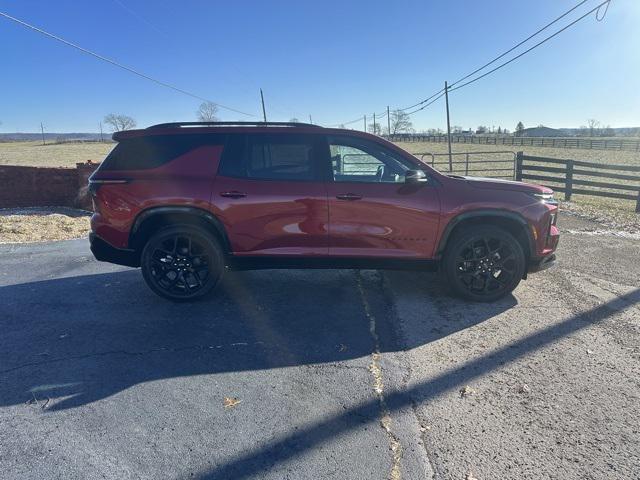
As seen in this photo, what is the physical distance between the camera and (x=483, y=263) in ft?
13.9

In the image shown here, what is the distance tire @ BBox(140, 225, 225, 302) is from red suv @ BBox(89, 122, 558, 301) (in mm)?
12

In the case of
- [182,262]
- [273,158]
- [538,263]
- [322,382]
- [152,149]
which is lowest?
[322,382]

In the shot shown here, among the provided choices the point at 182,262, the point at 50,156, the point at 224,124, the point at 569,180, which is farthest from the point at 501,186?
the point at 50,156

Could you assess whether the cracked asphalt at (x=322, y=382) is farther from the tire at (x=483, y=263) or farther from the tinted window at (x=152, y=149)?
the tinted window at (x=152, y=149)

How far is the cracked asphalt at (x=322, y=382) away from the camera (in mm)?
2201

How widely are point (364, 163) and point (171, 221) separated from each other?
217 centimetres

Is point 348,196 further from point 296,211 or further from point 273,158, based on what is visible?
point 273,158

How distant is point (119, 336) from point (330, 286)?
2.36 m

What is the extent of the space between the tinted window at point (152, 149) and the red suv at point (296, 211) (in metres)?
0.01

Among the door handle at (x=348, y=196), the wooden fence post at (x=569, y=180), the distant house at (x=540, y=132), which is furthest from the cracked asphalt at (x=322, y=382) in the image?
the distant house at (x=540, y=132)

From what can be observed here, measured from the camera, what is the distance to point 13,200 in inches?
442

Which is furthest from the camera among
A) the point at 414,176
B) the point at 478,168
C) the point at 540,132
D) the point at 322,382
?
the point at 540,132

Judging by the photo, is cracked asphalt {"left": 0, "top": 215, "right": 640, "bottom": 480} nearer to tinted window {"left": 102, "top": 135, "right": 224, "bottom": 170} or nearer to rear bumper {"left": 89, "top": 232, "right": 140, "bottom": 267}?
rear bumper {"left": 89, "top": 232, "right": 140, "bottom": 267}

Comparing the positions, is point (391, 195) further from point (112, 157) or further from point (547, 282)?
point (112, 157)
